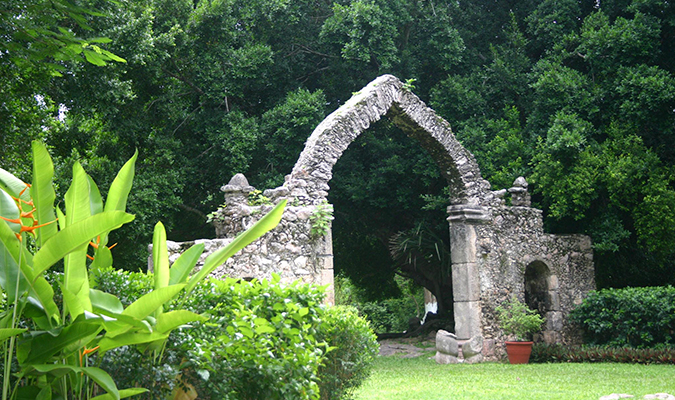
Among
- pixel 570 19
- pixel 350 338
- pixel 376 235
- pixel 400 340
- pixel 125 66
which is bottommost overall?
pixel 400 340

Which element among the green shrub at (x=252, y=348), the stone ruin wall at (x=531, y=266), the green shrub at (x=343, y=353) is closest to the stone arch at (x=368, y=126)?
the stone ruin wall at (x=531, y=266)

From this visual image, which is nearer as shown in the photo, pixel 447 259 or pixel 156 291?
pixel 156 291

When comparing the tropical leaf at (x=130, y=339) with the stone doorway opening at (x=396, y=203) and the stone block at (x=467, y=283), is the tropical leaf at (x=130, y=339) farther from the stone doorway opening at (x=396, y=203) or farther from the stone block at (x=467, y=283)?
the stone doorway opening at (x=396, y=203)

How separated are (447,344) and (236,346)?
8.39m

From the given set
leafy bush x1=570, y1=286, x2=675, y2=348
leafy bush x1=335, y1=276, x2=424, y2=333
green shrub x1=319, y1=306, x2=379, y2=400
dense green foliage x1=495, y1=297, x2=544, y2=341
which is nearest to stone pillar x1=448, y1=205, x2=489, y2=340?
dense green foliage x1=495, y1=297, x2=544, y2=341

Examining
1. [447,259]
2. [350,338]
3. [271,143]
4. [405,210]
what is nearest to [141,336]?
[350,338]

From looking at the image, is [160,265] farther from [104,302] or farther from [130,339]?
[130,339]

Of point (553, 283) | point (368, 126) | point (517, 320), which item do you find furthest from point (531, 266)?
point (368, 126)

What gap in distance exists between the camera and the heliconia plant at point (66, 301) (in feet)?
8.61

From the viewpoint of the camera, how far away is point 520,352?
10523 millimetres

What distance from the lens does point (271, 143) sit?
42.7 feet

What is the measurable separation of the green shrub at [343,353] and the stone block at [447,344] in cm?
666

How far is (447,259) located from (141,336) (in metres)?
11.3

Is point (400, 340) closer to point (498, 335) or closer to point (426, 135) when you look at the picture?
point (498, 335)
